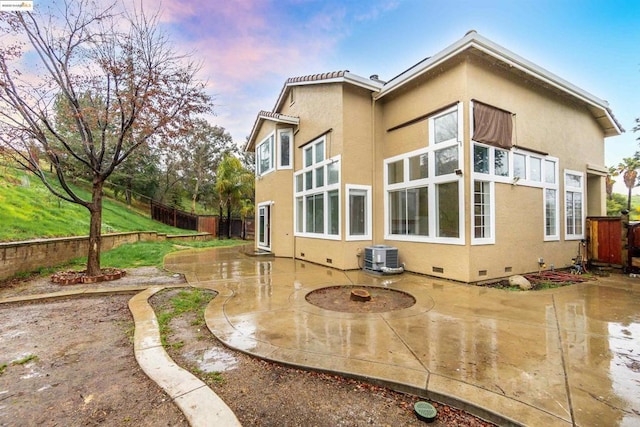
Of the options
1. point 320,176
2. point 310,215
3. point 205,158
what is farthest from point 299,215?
point 205,158

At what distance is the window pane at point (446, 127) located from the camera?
707 centimetres

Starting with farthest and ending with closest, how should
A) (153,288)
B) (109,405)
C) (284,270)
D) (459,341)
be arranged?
(284,270) < (153,288) < (459,341) < (109,405)

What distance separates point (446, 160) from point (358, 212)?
303 centimetres

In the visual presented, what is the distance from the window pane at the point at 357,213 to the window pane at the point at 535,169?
16.3 feet

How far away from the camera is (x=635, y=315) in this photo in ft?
15.2

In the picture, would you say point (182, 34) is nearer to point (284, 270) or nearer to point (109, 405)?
point (284, 270)

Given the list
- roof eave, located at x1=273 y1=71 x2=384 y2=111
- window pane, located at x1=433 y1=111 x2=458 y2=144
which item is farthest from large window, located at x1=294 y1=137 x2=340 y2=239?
window pane, located at x1=433 y1=111 x2=458 y2=144

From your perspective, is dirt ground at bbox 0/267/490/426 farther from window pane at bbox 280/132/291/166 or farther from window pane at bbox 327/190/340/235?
window pane at bbox 280/132/291/166

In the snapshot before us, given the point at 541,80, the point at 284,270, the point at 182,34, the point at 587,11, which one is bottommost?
the point at 284,270

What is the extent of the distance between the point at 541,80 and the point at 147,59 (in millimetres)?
11024

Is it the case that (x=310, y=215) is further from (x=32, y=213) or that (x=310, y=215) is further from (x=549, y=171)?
(x=32, y=213)

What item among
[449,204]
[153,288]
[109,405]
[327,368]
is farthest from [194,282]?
[449,204]

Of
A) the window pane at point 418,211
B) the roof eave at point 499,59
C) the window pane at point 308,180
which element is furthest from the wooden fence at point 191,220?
the roof eave at point 499,59

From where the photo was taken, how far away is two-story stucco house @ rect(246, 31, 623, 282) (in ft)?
22.9
